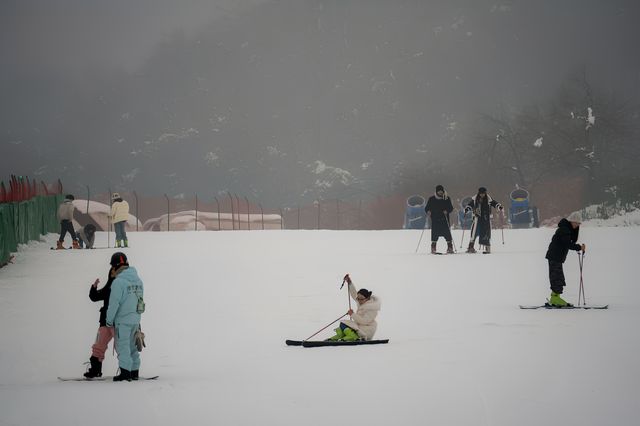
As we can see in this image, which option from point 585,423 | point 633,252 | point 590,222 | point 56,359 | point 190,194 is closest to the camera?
point 585,423

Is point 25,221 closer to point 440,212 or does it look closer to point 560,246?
point 440,212

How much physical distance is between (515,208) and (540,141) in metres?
31.6

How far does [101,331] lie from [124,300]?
0.43 m

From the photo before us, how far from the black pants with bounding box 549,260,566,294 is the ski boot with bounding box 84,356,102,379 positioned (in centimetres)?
746

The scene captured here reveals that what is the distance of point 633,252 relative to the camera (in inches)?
1107

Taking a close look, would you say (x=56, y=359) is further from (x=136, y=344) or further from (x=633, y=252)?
(x=633, y=252)

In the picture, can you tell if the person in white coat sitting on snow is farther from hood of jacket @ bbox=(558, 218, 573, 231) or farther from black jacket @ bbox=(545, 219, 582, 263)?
hood of jacket @ bbox=(558, 218, 573, 231)

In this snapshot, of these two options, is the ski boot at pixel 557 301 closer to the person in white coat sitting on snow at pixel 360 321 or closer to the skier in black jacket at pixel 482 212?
the person in white coat sitting on snow at pixel 360 321

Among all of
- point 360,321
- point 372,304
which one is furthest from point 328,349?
point 372,304

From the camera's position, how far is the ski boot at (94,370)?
10164 millimetres

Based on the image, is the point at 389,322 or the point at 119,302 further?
the point at 389,322

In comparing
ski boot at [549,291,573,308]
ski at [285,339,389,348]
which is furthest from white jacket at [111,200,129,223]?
ski at [285,339,389,348]

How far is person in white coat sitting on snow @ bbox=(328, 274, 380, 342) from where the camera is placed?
12.1 m

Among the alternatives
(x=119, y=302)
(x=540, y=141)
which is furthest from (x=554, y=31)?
(x=119, y=302)
